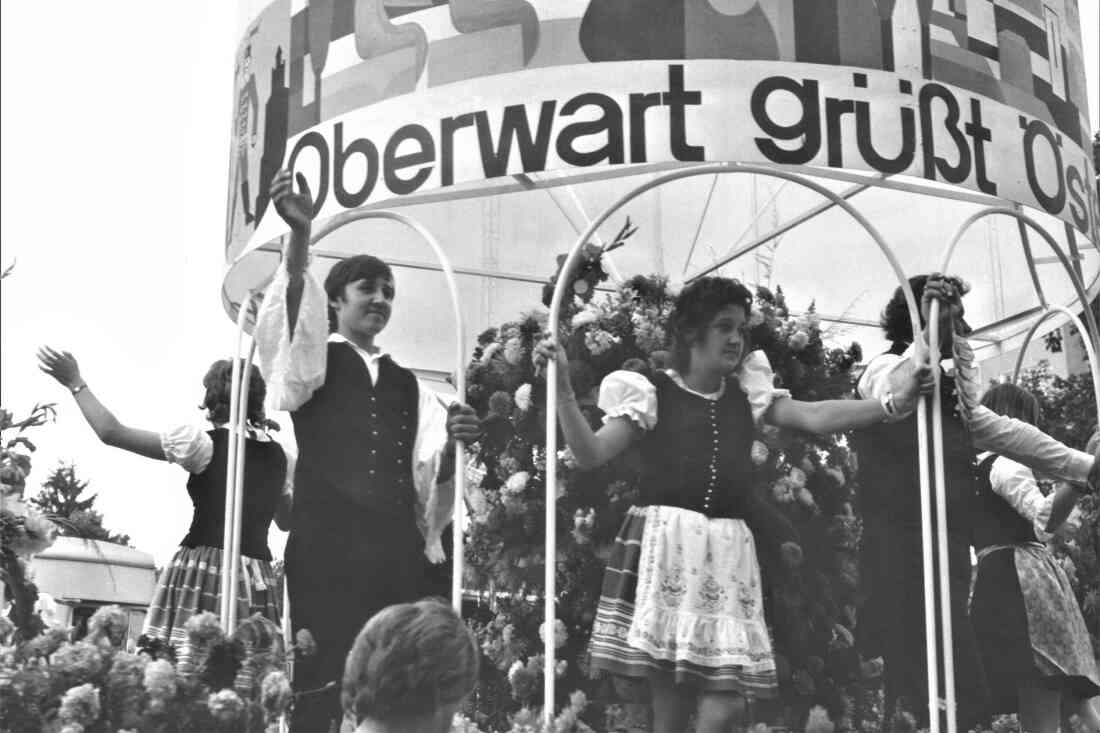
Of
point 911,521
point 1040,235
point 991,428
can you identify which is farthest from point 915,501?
point 1040,235

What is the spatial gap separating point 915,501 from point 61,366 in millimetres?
2879

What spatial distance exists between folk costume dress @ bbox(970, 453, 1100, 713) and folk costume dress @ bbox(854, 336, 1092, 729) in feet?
0.74

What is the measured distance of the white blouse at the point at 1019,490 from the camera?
5.18 m

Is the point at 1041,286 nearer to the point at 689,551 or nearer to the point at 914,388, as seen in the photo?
the point at 914,388

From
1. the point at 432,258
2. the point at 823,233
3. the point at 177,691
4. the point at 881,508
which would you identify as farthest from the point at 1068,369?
the point at 177,691

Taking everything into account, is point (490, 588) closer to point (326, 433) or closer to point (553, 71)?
point (326, 433)

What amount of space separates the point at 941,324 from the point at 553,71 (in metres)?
1.47

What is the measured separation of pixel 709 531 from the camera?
14.6ft

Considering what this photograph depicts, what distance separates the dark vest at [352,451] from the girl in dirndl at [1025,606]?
2038 mm

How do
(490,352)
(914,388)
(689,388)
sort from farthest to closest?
(490,352), (689,388), (914,388)

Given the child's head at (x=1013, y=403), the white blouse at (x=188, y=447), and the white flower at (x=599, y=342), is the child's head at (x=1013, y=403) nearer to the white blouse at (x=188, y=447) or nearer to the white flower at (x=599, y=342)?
the white flower at (x=599, y=342)

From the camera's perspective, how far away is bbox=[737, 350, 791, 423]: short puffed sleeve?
4.70 metres

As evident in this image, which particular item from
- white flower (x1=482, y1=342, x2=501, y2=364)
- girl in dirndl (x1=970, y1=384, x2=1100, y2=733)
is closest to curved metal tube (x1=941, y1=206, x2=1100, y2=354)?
girl in dirndl (x1=970, y1=384, x2=1100, y2=733)

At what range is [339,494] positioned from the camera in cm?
463
